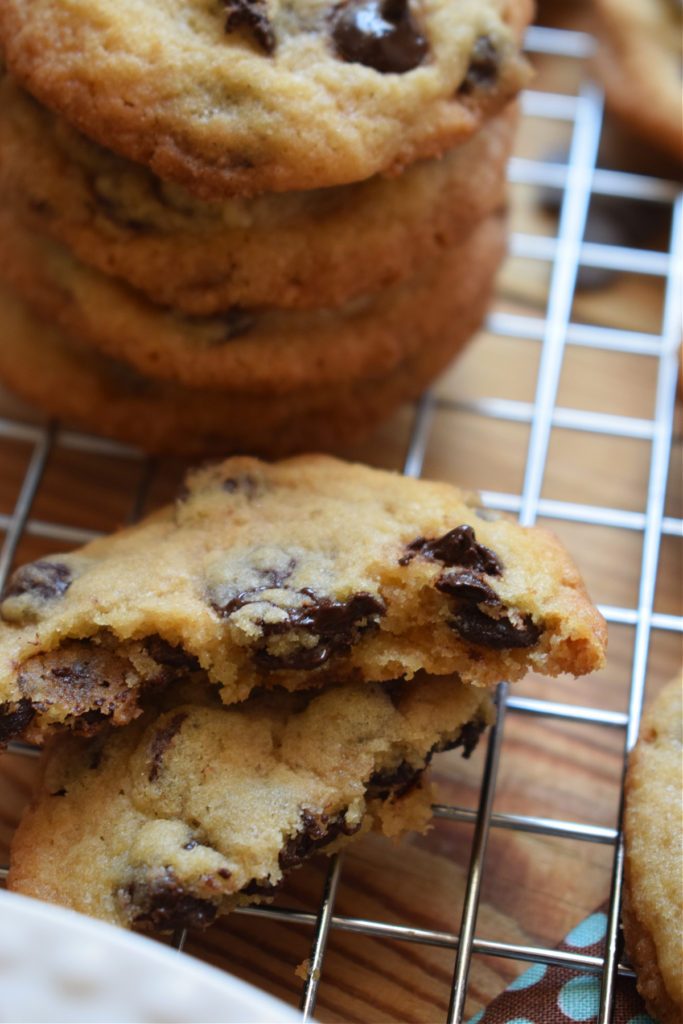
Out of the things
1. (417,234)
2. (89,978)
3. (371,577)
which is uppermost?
(417,234)

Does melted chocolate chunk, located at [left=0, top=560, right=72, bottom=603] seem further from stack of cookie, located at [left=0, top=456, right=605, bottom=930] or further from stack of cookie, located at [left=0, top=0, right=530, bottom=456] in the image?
stack of cookie, located at [left=0, top=0, right=530, bottom=456]

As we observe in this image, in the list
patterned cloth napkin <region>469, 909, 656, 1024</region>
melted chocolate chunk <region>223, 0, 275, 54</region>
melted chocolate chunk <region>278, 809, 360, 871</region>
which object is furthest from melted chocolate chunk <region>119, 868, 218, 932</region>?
melted chocolate chunk <region>223, 0, 275, 54</region>

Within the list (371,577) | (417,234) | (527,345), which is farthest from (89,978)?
(527,345)

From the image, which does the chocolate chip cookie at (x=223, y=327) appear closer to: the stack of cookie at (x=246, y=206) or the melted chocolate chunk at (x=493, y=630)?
the stack of cookie at (x=246, y=206)

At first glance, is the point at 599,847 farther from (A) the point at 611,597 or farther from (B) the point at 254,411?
(B) the point at 254,411

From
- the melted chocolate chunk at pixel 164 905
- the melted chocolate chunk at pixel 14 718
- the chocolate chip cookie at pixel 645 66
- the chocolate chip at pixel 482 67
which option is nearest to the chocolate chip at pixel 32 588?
the melted chocolate chunk at pixel 14 718

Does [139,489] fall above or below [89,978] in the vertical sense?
above

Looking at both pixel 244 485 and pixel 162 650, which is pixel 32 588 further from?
pixel 244 485

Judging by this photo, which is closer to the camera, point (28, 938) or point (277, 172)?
point (28, 938)
